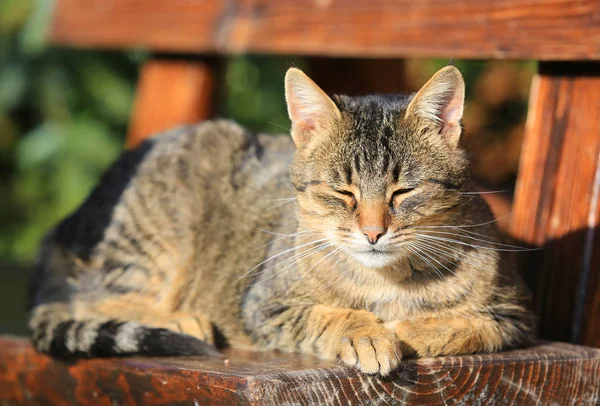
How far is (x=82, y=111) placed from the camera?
649 centimetres

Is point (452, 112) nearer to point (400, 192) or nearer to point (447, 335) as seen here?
point (400, 192)

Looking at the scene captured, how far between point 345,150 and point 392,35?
2.84 ft

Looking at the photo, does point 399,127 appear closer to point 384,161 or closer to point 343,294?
point 384,161

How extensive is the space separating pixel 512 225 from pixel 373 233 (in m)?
0.84

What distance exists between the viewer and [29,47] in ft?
20.2

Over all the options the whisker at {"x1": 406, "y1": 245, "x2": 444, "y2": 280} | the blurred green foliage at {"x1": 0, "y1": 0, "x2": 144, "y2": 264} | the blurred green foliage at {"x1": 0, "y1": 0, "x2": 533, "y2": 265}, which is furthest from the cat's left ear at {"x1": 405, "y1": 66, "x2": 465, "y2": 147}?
the blurred green foliage at {"x1": 0, "y1": 0, "x2": 144, "y2": 264}

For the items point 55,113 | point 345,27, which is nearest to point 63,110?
point 55,113

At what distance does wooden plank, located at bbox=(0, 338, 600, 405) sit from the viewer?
2.22 m

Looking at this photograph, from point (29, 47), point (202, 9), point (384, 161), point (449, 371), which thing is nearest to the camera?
point (449, 371)

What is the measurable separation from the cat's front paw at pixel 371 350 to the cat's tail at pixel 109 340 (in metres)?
0.57

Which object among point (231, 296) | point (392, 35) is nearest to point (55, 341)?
point (231, 296)

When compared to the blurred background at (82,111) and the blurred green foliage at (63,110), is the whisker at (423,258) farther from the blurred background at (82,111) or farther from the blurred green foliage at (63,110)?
the blurred green foliage at (63,110)

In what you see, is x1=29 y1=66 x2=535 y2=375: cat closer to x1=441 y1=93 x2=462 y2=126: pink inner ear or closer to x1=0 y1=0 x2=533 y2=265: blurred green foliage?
x1=441 y1=93 x2=462 y2=126: pink inner ear

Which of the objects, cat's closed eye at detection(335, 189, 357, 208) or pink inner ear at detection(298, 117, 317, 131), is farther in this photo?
pink inner ear at detection(298, 117, 317, 131)
